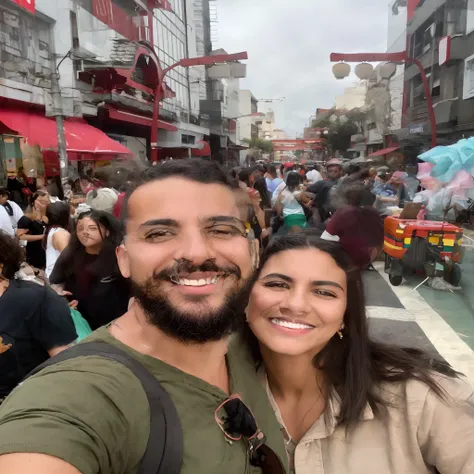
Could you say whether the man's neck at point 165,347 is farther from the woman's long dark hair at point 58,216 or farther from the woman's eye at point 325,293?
the woman's long dark hair at point 58,216

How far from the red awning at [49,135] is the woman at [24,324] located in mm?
5983

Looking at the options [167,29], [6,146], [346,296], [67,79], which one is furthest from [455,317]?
[67,79]

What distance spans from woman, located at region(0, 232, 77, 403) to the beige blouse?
50.4 inches

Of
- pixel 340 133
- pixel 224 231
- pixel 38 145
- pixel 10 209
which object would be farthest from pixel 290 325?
pixel 340 133

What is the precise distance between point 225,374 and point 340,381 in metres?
0.46

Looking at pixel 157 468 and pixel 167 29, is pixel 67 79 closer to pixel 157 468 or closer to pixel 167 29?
pixel 167 29

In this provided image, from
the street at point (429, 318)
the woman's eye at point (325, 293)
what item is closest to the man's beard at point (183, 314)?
the woman's eye at point (325, 293)

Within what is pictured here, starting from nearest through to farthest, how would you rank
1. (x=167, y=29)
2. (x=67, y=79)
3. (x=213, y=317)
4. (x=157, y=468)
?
(x=157, y=468)
(x=213, y=317)
(x=167, y=29)
(x=67, y=79)

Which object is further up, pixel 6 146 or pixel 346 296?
pixel 6 146

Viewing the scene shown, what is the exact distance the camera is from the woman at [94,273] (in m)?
2.76

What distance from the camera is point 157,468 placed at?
0.84 m

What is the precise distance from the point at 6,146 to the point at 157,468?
981 centimetres

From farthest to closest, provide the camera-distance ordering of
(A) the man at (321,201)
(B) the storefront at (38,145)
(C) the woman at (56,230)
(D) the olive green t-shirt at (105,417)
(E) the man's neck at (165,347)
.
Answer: (B) the storefront at (38,145)
(A) the man at (321,201)
(C) the woman at (56,230)
(E) the man's neck at (165,347)
(D) the olive green t-shirt at (105,417)

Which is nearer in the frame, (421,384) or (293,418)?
(421,384)
